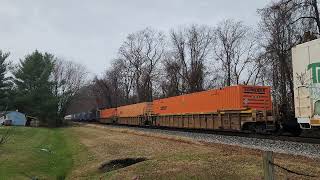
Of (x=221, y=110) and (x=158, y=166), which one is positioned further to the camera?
(x=221, y=110)

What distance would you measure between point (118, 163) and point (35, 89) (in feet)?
169

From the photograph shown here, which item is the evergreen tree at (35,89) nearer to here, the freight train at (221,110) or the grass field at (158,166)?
the freight train at (221,110)

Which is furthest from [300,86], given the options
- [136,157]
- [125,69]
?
[125,69]

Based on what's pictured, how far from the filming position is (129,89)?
102 metres

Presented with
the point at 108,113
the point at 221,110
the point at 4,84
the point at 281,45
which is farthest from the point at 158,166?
the point at 108,113

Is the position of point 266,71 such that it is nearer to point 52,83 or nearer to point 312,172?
point 52,83

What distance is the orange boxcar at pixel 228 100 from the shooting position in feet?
91.9

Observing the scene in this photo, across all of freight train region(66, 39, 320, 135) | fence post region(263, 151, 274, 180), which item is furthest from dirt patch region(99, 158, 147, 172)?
fence post region(263, 151, 274, 180)

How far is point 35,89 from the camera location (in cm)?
6344

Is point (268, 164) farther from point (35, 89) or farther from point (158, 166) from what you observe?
point (35, 89)

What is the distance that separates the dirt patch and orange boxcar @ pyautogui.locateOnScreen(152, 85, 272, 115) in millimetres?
13870

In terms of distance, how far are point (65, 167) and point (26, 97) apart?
158 ft

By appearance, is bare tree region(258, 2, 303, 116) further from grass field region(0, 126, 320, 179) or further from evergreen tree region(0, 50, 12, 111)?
evergreen tree region(0, 50, 12, 111)

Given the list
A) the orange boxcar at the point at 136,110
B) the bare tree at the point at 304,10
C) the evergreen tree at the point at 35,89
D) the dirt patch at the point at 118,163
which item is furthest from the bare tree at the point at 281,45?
the evergreen tree at the point at 35,89
